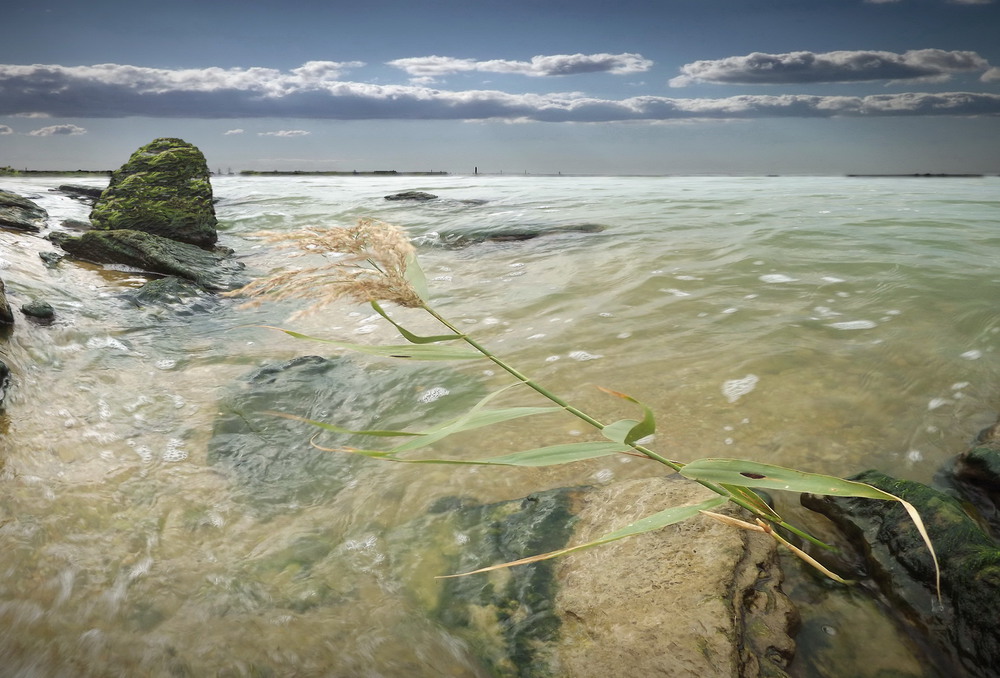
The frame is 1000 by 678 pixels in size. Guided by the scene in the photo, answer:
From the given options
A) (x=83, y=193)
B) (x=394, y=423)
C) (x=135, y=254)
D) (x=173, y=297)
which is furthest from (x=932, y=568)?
(x=83, y=193)

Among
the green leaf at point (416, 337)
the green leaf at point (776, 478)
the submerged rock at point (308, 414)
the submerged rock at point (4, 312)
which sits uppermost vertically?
the green leaf at point (416, 337)

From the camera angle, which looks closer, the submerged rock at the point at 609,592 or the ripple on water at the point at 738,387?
the submerged rock at the point at 609,592

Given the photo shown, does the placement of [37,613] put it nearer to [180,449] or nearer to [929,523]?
[180,449]

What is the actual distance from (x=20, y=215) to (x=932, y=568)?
14.3 metres

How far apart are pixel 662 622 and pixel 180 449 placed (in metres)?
3.07

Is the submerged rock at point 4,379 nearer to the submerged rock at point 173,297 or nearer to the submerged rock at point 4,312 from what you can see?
the submerged rock at point 4,312

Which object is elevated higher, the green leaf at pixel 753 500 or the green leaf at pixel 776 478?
the green leaf at pixel 776 478

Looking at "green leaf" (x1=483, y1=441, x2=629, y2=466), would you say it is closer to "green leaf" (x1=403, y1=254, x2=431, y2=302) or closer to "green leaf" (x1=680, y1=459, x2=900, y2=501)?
"green leaf" (x1=680, y1=459, x2=900, y2=501)

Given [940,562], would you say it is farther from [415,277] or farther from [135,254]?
[135,254]

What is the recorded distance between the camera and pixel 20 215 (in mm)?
10758

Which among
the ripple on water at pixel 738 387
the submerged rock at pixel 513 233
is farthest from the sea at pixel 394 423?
the submerged rock at pixel 513 233

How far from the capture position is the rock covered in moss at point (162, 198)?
1027 cm

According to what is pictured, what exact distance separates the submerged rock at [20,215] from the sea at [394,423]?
2.35m

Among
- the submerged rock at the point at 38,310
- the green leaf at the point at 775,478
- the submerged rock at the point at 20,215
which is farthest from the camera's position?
the submerged rock at the point at 20,215
